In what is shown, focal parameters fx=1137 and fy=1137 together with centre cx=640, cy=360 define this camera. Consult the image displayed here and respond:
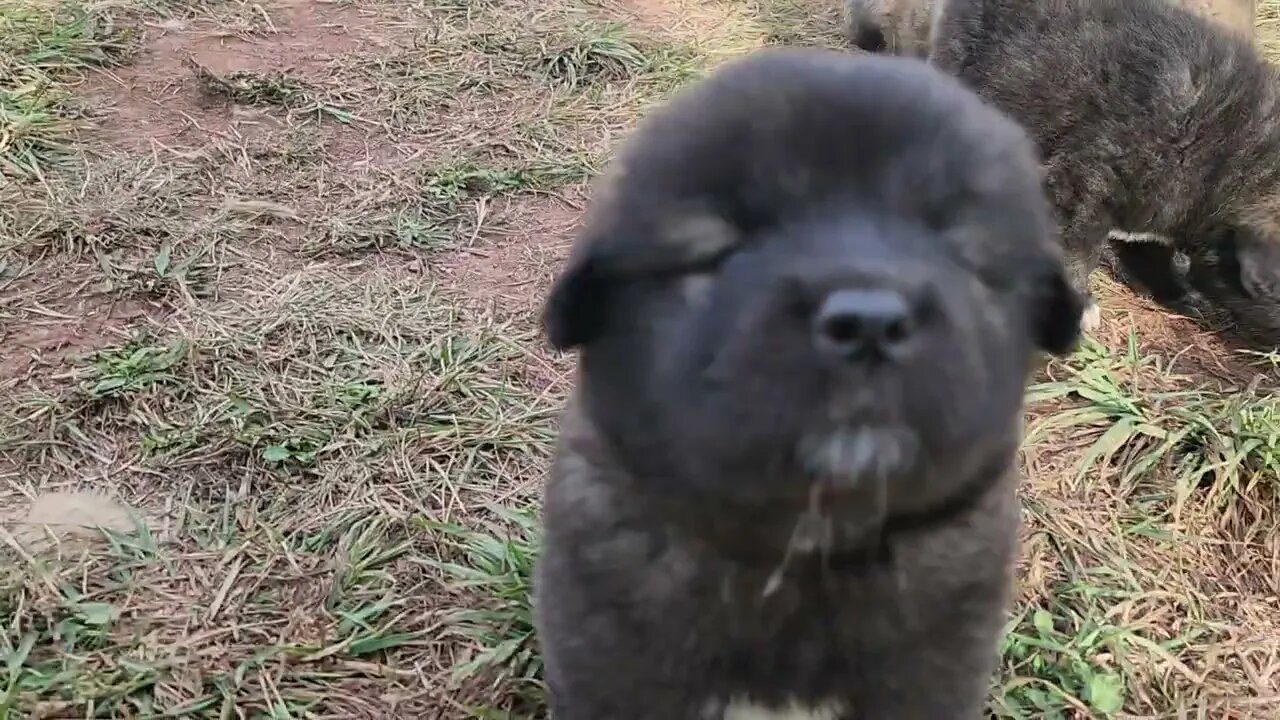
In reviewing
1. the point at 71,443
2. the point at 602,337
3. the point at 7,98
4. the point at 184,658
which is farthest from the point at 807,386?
the point at 7,98

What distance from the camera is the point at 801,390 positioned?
1450 mm

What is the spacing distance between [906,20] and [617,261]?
A: 430 cm

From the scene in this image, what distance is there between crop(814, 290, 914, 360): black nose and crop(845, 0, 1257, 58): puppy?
4.04 metres

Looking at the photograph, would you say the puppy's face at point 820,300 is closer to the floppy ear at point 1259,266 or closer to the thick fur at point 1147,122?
the thick fur at point 1147,122

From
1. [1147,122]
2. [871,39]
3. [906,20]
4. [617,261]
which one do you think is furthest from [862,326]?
[871,39]

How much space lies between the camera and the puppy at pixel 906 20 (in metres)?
5.30

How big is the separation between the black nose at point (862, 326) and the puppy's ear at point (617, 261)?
0.25 m

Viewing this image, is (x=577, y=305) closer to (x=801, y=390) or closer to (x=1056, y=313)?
(x=801, y=390)

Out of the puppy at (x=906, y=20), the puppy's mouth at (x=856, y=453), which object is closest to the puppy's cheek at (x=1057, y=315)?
the puppy's mouth at (x=856, y=453)

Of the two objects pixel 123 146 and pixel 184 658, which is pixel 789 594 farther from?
pixel 123 146

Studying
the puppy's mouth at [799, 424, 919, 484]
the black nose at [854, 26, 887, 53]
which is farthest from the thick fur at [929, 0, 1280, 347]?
the puppy's mouth at [799, 424, 919, 484]

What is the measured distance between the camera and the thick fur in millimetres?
4270

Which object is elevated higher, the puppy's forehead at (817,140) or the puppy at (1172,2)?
the puppy's forehead at (817,140)

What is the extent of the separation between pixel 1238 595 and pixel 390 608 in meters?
2.41
